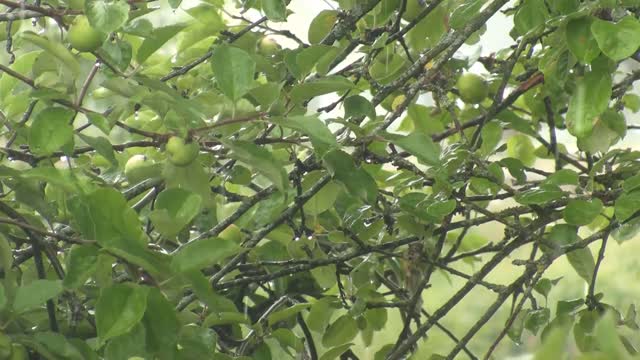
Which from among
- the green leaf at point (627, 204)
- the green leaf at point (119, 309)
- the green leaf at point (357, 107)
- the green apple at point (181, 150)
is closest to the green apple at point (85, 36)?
the green apple at point (181, 150)

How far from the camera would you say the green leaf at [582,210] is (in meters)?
1.07

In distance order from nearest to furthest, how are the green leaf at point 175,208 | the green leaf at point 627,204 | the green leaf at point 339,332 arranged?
the green leaf at point 175,208 < the green leaf at point 627,204 < the green leaf at point 339,332

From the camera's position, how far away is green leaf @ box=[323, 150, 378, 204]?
101 cm

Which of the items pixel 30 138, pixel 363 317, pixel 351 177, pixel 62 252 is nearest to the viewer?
pixel 30 138

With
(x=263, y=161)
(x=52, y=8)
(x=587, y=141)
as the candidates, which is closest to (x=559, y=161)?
(x=587, y=141)

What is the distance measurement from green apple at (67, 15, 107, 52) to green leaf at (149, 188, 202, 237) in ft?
0.47

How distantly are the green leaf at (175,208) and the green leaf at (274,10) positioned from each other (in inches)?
9.4

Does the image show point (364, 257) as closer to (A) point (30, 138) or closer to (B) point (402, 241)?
(B) point (402, 241)

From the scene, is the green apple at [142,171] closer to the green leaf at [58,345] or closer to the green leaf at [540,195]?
the green leaf at [58,345]

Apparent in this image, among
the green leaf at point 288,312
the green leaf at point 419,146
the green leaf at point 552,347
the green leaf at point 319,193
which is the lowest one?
the green leaf at point 552,347

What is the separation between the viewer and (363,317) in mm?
1383

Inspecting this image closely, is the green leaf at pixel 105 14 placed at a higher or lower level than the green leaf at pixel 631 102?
lower

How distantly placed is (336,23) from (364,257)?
0.34 m

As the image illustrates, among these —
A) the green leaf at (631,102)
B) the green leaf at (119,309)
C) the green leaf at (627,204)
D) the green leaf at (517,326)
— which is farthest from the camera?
the green leaf at (631,102)
